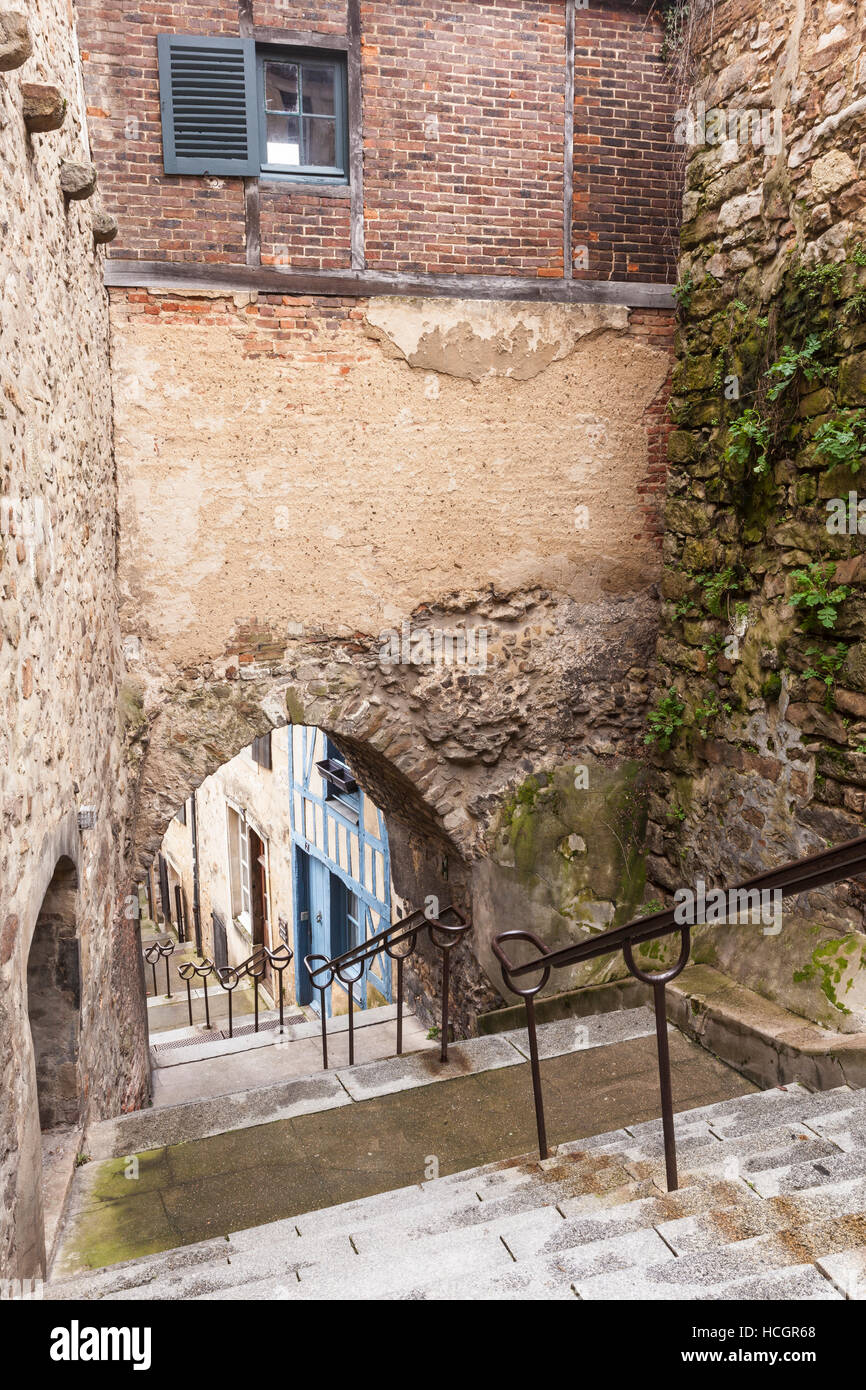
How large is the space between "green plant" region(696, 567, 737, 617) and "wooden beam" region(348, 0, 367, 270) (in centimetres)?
271

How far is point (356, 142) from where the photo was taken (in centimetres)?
570

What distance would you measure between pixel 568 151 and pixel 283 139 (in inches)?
67.0

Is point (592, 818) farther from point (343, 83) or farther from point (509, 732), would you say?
point (343, 83)

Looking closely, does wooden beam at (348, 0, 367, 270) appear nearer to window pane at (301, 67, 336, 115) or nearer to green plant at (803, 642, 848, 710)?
window pane at (301, 67, 336, 115)

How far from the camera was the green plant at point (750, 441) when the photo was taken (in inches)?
210

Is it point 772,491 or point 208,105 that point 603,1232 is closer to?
point 772,491

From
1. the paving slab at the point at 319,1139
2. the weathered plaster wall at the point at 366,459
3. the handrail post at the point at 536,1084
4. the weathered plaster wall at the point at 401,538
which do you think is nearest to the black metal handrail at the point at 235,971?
the weathered plaster wall at the point at 401,538

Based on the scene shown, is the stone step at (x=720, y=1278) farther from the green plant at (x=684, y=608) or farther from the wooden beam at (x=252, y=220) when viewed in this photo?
the wooden beam at (x=252, y=220)

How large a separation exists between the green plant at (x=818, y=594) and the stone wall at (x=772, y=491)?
11 mm

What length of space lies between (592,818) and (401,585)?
2.02 metres

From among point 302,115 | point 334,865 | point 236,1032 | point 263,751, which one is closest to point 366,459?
point 302,115

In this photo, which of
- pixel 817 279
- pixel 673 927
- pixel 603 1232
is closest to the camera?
pixel 603 1232

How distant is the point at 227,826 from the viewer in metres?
14.5

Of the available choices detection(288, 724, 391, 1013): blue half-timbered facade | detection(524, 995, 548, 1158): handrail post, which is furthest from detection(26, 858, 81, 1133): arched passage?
detection(288, 724, 391, 1013): blue half-timbered facade
